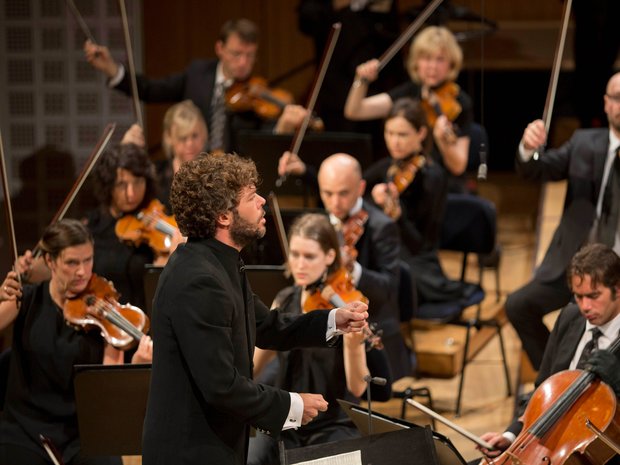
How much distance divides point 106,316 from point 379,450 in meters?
1.28

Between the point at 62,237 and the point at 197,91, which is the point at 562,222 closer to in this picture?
the point at 62,237

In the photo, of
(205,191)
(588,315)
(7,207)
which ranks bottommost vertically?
(588,315)

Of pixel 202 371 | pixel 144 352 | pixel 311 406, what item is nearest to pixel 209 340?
pixel 202 371

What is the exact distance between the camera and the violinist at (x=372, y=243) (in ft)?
14.1

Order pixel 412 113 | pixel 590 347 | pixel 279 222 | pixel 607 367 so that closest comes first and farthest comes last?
pixel 607 367
pixel 590 347
pixel 279 222
pixel 412 113

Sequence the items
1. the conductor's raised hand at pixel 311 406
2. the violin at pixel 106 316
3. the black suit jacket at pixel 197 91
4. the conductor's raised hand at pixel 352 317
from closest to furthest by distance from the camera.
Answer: the conductor's raised hand at pixel 311 406, the conductor's raised hand at pixel 352 317, the violin at pixel 106 316, the black suit jacket at pixel 197 91

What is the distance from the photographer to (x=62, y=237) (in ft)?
11.9

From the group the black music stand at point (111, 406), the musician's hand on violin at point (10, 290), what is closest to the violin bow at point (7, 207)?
the musician's hand on violin at point (10, 290)

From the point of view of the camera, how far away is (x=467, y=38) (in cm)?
658

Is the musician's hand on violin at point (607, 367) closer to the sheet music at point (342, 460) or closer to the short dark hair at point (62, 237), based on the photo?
the sheet music at point (342, 460)

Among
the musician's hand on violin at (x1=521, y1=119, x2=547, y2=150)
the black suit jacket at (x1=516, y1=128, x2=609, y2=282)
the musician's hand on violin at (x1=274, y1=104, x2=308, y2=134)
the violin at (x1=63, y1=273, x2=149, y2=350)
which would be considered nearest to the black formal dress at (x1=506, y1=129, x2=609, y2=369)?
the black suit jacket at (x1=516, y1=128, x2=609, y2=282)

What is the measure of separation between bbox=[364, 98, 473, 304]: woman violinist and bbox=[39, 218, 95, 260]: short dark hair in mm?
1668

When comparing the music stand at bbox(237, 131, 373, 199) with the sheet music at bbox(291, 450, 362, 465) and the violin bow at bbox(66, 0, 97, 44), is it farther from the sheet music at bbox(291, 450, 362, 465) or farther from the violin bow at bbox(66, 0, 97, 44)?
the sheet music at bbox(291, 450, 362, 465)

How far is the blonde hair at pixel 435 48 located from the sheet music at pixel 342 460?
3138 mm
